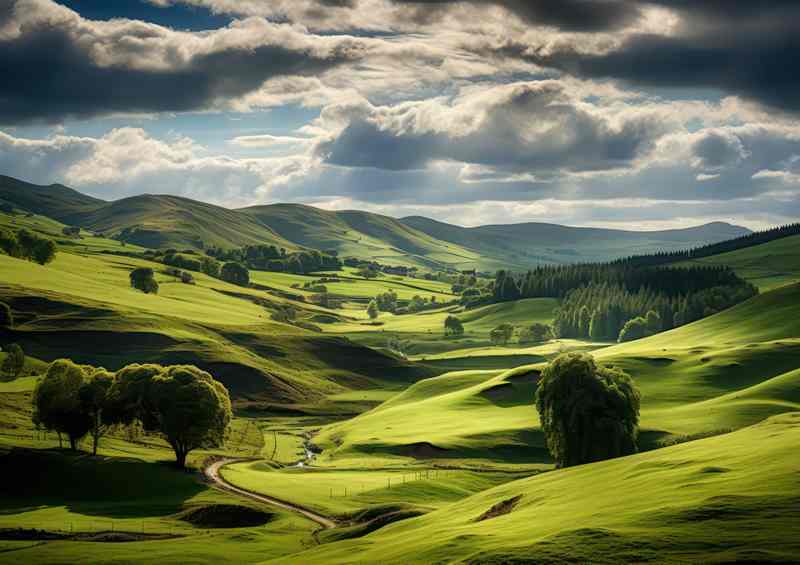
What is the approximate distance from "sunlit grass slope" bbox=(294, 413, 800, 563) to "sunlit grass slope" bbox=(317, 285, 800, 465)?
178 ft

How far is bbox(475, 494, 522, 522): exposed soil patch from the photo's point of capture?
2613 inches

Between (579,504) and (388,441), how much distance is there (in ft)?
284

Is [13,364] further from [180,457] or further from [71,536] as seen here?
[71,536]

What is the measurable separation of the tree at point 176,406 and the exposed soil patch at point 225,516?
79.3ft

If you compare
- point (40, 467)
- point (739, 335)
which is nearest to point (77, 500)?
point (40, 467)

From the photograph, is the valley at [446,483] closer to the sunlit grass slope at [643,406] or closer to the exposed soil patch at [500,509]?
the exposed soil patch at [500,509]

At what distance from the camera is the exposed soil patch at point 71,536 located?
246 feet

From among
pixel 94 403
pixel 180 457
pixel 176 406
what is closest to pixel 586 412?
pixel 180 457

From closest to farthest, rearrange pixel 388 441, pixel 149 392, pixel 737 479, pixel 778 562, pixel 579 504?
pixel 778 562 < pixel 737 479 < pixel 579 504 < pixel 149 392 < pixel 388 441

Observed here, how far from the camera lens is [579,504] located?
57844 mm

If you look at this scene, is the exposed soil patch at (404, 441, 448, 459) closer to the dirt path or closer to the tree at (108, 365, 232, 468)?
the dirt path

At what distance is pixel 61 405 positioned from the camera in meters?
114

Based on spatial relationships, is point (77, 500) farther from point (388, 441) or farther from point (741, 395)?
point (741, 395)

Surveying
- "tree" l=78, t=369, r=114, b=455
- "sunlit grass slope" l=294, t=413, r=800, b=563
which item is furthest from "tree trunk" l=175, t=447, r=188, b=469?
"sunlit grass slope" l=294, t=413, r=800, b=563
